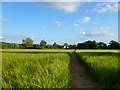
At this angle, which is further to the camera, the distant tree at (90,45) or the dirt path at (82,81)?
the distant tree at (90,45)

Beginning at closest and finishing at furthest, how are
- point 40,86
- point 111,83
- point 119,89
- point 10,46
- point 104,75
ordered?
point 40,86, point 119,89, point 111,83, point 104,75, point 10,46

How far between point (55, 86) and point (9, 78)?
174cm

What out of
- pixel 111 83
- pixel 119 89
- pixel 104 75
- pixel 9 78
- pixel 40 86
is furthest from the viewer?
pixel 104 75

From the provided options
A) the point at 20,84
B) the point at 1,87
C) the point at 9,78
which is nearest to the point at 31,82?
the point at 20,84

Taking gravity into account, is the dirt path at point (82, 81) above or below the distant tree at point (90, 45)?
below

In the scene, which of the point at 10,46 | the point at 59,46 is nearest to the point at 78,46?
the point at 59,46

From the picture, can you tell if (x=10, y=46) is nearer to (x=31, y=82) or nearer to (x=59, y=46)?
(x=59, y=46)

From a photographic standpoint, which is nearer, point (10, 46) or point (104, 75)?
point (104, 75)

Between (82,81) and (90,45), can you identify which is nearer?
(82,81)

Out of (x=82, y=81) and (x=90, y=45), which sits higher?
(x=90, y=45)

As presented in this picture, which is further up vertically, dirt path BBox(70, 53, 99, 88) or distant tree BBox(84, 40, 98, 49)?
distant tree BBox(84, 40, 98, 49)

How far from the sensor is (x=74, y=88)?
8.54 meters

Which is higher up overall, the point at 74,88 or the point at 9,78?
the point at 9,78

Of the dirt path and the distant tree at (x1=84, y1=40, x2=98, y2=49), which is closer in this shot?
the dirt path
